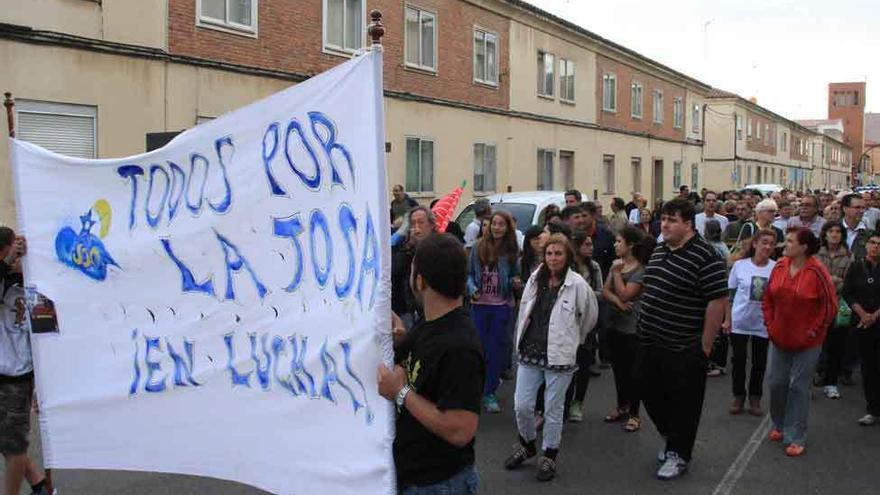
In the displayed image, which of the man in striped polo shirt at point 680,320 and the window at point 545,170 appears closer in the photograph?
the man in striped polo shirt at point 680,320

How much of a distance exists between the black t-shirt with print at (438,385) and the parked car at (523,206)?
1045cm

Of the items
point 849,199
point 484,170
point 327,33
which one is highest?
point 327,33

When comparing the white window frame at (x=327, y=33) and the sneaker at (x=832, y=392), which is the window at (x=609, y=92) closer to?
the white window frame at (x=327, y=33)

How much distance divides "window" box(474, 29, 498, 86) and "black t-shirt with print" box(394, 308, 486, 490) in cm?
2006

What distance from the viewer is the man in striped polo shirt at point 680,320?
591 cm

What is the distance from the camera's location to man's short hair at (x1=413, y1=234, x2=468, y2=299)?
3205 mm

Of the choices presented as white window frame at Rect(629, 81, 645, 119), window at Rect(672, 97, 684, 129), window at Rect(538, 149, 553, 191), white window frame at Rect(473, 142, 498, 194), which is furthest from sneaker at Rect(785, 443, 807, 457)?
window at Rect(672, 97, 684, 129)

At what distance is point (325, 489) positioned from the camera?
143 inches

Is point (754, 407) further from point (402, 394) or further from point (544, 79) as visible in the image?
point (544, 79)

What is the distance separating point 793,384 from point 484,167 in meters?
17.0

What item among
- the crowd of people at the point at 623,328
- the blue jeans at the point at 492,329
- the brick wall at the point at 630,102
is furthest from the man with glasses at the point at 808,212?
the brick wall at the point at 630,102

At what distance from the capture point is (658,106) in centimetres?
3688

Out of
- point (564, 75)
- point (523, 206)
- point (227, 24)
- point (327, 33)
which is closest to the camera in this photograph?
point (523, 206)

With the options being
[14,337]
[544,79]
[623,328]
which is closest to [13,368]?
[14,337]
